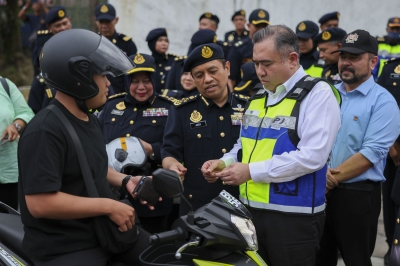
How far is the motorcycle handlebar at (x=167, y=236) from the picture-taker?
2.26 metres

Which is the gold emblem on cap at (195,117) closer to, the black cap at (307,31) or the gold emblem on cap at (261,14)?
the black cap at (307,31)

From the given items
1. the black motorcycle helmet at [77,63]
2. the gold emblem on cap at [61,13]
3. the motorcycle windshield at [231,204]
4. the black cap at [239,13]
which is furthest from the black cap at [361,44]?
the black cap at [239,13]

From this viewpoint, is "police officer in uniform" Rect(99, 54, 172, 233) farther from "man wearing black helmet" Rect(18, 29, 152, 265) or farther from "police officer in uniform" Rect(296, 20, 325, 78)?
"police officer in uniform" Rect(296, 20, 325, 78)

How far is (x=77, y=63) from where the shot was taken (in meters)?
2.49

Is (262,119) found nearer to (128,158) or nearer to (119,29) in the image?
(128,158)

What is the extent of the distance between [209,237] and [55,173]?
2.45 ft

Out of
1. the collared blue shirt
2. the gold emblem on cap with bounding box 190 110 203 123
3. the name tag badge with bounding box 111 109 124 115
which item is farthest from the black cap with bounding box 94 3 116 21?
the collared blue shirt

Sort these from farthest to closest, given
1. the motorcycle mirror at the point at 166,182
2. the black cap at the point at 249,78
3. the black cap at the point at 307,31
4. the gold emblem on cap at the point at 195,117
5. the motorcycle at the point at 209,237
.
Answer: the black cap at the point at 307,31, the black cap at the point at 249,78, the gold emblem on cap at the point at 195,117, the motorcycle at the point at 209,237, the motorcycle mirror at the point at 166,182

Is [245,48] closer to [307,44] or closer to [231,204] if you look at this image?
[307,44]

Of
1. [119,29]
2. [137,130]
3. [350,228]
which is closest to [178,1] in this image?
[119,29]

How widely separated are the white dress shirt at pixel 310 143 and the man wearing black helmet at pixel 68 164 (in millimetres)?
813

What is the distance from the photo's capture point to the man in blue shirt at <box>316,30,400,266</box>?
146 inches

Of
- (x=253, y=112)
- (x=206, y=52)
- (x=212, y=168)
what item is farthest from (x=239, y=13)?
(x=212, y=168)

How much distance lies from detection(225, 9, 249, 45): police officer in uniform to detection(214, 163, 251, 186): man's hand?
5938mm
